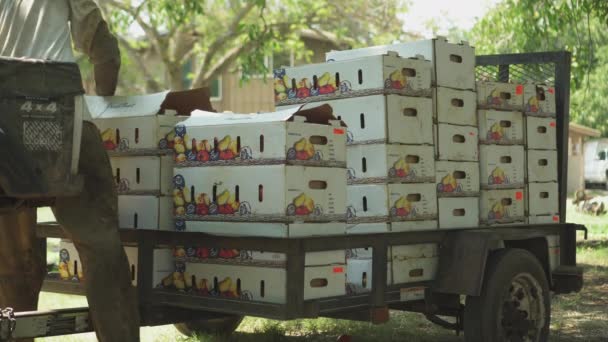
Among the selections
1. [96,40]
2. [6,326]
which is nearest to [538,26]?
[96,40]

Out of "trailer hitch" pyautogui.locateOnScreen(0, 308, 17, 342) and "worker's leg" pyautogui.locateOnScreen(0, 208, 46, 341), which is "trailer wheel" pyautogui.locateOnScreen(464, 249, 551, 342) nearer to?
"worker's leg" pyautogui.locateOnScreen(0, 208, 46, 341)

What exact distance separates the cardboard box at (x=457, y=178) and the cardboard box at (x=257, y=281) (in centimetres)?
114

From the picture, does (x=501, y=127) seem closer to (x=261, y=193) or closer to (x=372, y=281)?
(x=372, y=281)

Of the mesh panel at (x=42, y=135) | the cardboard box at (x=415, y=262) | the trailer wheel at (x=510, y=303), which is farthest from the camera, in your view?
the trailer wheel at (x=510, y=303)

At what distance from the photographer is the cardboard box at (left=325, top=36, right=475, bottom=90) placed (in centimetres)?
577

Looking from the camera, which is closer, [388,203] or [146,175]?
[146,175]

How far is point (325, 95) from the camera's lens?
18.6 feet

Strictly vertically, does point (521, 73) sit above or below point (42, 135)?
above

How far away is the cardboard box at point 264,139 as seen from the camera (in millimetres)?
4645

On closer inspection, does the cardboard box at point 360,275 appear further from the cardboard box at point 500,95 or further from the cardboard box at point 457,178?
the cardboard box at point 500,95

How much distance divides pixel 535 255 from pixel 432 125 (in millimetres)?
1298

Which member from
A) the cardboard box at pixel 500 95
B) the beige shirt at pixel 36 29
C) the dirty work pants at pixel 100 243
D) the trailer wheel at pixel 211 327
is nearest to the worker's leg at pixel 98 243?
the dirty work pants at pixel 100 243

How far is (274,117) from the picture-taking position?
4.71 meters

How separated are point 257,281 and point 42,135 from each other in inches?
52.5
